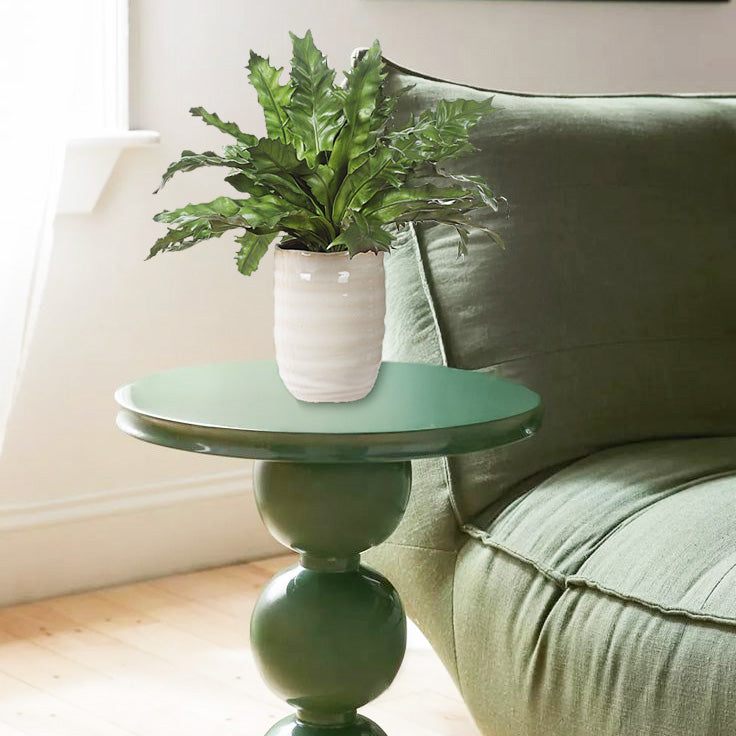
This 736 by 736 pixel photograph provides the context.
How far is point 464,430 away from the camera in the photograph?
48.9 inches

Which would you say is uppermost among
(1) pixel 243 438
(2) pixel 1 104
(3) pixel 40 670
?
(2) pixel 1 104

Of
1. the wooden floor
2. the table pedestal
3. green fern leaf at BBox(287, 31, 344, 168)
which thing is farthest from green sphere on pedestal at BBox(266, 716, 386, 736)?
green fern leaf at BBox(287, 31, 344, 168)

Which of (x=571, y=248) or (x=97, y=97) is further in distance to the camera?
(x=97, y=97)

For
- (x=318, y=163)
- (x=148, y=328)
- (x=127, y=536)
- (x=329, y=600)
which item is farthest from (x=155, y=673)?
(x=318, y=163)

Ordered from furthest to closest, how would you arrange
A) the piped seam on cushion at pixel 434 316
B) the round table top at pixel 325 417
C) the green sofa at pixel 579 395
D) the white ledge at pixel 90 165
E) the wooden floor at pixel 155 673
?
the white ledge at pixel 90 165 → the wooden floor at pixel 155 673 → the piped seam on cushion at pixel 434 316 → the green sofa at pixel 579 395 → the round table top at pixel 325 417

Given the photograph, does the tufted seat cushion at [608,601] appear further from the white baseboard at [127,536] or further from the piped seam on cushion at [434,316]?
the white baseboard at [127,536]

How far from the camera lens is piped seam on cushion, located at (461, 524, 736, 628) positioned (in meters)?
1.22

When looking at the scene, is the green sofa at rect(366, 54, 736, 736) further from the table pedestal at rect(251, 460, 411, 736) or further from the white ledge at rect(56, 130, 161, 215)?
the white ledge at rect(56, 130, 161, 215)

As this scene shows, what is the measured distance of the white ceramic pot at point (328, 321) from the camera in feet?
4.26

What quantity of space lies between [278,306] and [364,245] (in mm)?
139

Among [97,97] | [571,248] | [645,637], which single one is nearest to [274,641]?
[645,637]

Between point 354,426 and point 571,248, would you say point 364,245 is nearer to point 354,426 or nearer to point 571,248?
point 354,426

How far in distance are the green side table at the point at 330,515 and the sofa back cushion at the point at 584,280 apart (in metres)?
0.21

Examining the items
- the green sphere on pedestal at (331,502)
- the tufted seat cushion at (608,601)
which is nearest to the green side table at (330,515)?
the green sphere on pedestal at (331,502)
